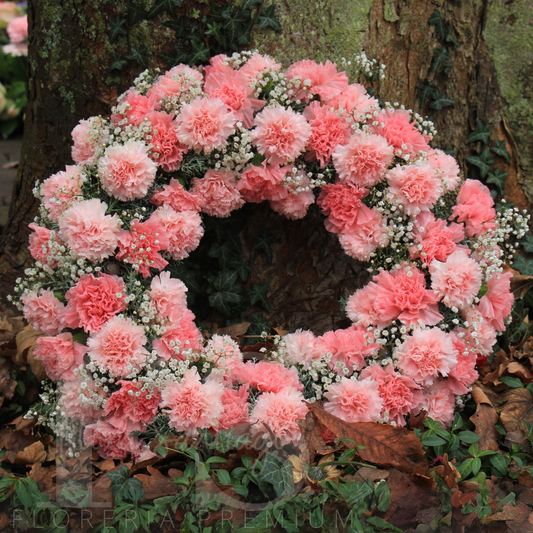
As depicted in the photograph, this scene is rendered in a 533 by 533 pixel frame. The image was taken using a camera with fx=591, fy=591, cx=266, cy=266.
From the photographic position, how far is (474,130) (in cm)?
314

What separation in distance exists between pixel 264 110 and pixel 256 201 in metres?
0.42

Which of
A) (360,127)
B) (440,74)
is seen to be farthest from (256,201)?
(440,74)

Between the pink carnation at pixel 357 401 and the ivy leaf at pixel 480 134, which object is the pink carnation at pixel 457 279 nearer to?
the pink carnation at pixel 357 401

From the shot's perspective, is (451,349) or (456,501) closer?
(456,501)

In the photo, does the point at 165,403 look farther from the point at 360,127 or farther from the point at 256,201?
the point at 360,127

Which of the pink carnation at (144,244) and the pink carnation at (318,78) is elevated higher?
the pink carnation at (318,78)

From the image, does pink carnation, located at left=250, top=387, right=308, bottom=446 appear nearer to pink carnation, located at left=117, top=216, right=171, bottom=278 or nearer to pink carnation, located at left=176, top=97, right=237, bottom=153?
pink carnation, located at left=117, top=216, right=171, bottom=278

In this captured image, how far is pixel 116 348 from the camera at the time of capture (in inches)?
88.0

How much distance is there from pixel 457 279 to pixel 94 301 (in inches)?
57.4

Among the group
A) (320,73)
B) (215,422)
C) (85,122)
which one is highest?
(320,73)

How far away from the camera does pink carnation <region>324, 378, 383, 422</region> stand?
222cm

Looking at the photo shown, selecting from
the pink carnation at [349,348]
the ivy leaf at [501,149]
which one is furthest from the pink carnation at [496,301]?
the ivy leaf at [501,149]

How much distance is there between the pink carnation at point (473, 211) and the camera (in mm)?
2625

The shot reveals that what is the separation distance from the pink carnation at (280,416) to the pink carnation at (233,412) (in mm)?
51
